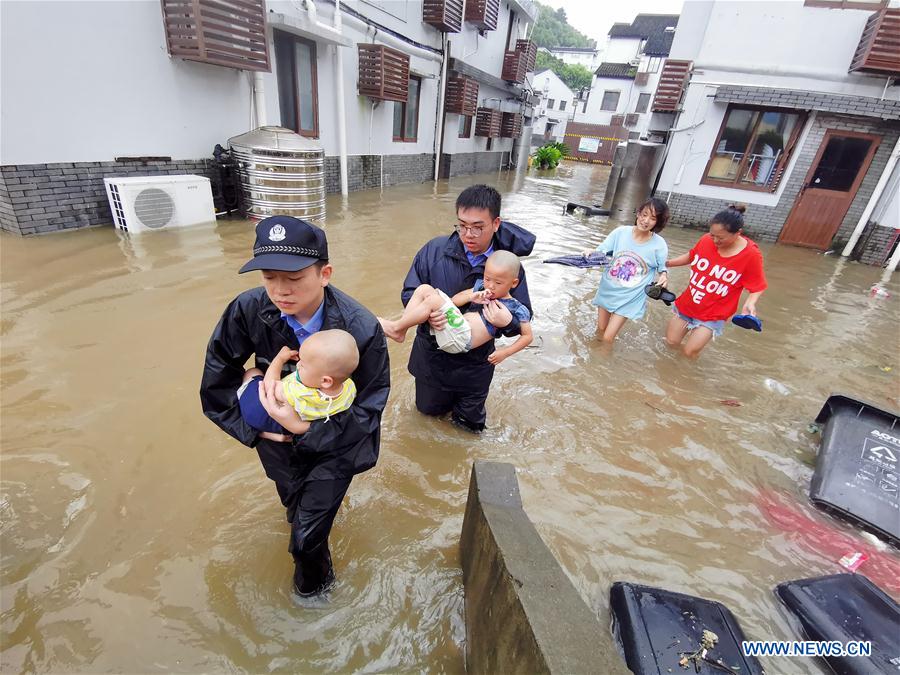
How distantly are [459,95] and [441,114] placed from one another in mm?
925

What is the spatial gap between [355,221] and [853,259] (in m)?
12.8

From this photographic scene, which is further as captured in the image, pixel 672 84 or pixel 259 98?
pixel 672 84

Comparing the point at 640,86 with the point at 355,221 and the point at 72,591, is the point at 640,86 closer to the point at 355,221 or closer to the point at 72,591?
the point at 355,221

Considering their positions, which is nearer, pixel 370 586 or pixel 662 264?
pixel 370 586

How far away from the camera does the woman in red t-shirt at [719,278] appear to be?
4406mm

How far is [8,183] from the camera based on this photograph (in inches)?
227

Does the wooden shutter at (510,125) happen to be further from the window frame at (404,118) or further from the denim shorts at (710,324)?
the denim shorts at (710,324)

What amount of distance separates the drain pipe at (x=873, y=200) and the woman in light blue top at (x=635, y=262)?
10.6 m

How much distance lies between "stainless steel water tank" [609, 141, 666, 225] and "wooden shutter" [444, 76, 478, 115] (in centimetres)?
653

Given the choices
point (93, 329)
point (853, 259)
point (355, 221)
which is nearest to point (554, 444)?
point (93, 329)

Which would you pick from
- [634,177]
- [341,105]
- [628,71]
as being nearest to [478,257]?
[341,105]

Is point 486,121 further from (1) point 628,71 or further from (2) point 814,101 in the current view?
(1) point 628,71

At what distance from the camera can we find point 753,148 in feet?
38.7

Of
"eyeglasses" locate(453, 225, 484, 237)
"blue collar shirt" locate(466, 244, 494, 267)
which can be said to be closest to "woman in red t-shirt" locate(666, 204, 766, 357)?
"blue collar shirt" locate(466, 244, 494, 267)
